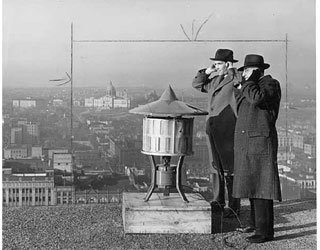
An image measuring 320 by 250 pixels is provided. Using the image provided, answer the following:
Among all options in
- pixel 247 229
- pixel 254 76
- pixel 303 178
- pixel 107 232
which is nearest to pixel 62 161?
pixel 107 232

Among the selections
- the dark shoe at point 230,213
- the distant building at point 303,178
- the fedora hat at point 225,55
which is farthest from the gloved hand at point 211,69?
the distant building at point 303,178

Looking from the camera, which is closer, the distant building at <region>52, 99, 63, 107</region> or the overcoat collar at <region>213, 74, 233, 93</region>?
the overcoat collar at <region>213, 74, 233, 93</region>

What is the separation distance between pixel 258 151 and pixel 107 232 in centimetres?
162

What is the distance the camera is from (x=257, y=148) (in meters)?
5.62

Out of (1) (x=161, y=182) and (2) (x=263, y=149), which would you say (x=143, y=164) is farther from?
(2) (x=263, y=149)

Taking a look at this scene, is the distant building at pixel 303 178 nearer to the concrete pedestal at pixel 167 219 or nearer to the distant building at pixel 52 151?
the concrete pedestal at pixel 167 219

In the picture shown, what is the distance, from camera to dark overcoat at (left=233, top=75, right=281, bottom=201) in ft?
18.3

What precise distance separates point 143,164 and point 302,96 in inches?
84.9

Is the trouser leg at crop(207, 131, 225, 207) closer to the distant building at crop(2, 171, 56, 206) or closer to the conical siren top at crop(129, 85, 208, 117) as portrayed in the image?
the conical siren top at crop(129, 85, 208, 117)

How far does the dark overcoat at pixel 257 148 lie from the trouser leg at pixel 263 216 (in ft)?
0.27

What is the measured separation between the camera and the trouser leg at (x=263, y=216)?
568cm

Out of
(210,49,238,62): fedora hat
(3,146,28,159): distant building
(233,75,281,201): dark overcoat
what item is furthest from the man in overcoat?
(3,146,28,159): distant building

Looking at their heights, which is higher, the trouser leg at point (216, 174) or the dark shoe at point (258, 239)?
the trouser leg at point (216, 174)

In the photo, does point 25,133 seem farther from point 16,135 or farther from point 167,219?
point 167,219
